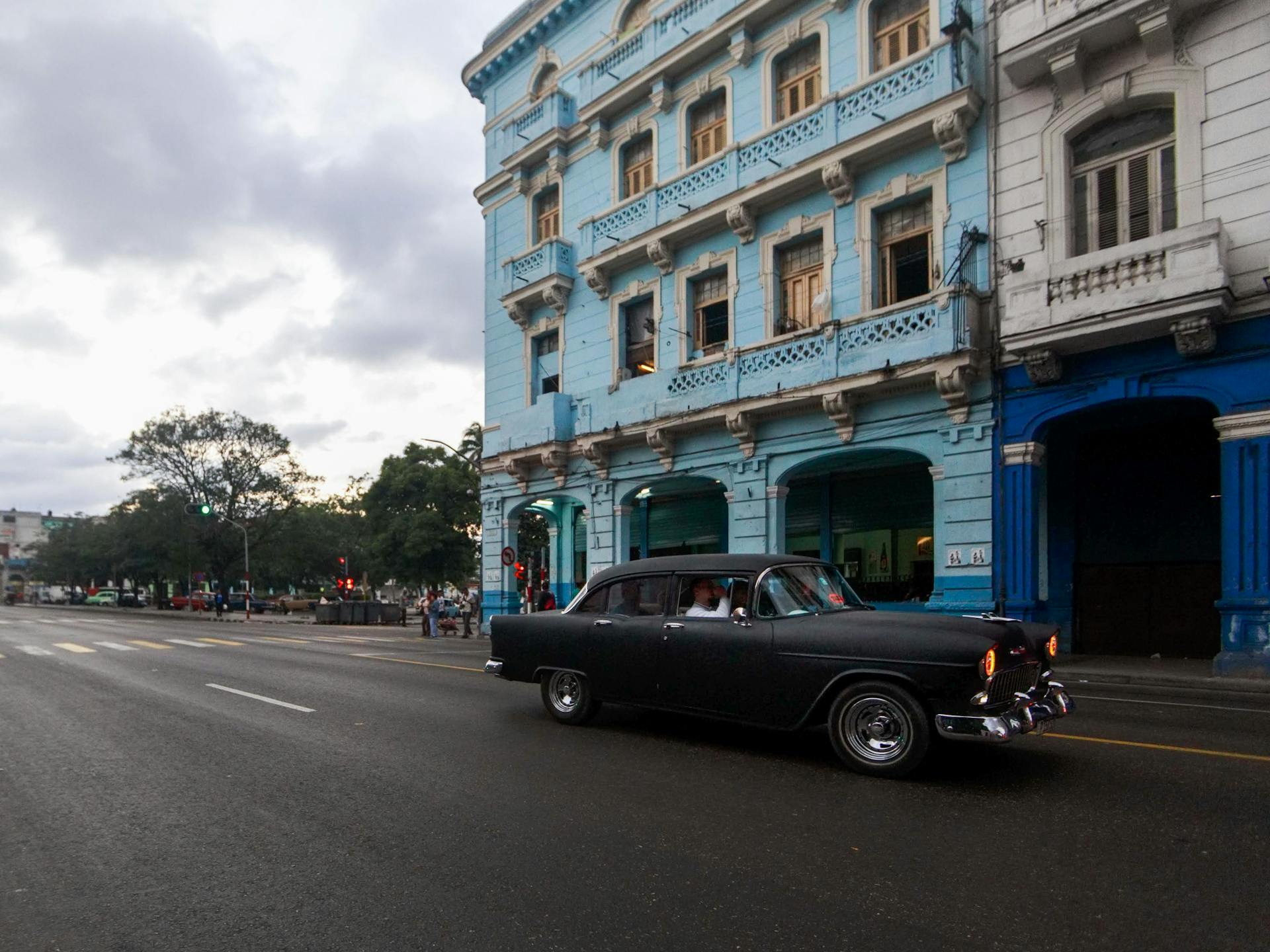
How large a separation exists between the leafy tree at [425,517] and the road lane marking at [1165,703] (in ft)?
132

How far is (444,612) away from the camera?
44.0m

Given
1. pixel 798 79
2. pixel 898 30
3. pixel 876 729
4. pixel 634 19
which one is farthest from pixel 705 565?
pixel 634 19

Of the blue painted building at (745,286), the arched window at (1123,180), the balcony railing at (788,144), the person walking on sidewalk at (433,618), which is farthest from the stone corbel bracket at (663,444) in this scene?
the person walking on sidewalk at (433,618)

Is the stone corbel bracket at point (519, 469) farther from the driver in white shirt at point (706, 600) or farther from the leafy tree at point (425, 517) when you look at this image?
the leafy tree at point (425, 517)

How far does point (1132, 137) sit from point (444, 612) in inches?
1432

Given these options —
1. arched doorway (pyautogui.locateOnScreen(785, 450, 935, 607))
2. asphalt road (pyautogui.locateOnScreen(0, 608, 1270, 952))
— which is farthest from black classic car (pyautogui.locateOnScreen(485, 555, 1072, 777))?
arched doorway (pyautogui.locateOnScreen(785, 450, 935, 607))

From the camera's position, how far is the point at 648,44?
21297 millimetres

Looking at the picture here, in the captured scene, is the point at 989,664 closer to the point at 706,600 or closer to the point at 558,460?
the point at 706,600

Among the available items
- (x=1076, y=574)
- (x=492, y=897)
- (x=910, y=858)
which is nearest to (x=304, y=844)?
(x=492, y=897)

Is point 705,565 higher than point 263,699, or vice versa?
point 705,565

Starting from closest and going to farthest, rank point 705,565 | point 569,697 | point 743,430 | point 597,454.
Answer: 1. point 705,565
2. point 569,697
3. point 743,430
4. point 597,454

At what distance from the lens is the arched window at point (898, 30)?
16.9 metres

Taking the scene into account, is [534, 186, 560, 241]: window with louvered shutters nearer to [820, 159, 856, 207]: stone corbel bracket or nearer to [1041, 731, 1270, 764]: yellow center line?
[820, 159, 856, 207]: stone corbel bracket

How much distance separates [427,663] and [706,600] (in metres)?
9.02
